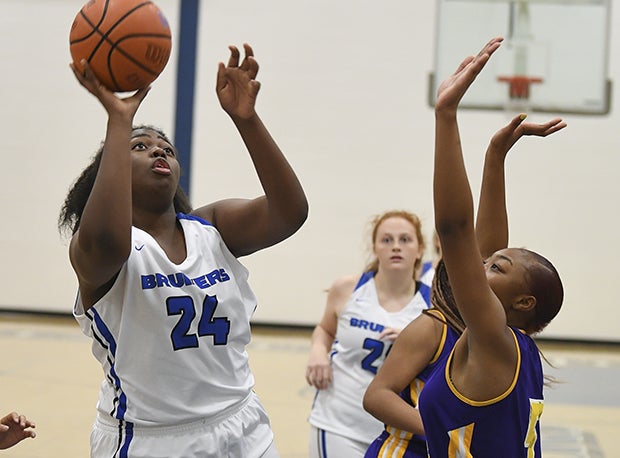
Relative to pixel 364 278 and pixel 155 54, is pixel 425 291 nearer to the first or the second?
pixel 364 278

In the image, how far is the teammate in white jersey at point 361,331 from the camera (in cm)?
401

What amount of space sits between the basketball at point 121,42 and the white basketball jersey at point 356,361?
190cm

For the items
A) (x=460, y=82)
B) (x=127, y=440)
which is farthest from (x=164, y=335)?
(x=460, y=82)

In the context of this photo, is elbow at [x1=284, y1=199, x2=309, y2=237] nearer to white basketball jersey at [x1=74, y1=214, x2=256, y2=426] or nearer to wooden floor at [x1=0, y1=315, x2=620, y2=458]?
white basketball jersey at [x1=74, y1=214, x2=256, y2=426]

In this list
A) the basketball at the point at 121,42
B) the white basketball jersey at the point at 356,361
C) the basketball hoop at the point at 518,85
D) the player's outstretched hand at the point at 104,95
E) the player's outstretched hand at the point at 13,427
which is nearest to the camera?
the player's outstretched hand at the point at 104,95

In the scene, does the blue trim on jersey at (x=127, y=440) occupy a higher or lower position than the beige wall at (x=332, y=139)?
lower

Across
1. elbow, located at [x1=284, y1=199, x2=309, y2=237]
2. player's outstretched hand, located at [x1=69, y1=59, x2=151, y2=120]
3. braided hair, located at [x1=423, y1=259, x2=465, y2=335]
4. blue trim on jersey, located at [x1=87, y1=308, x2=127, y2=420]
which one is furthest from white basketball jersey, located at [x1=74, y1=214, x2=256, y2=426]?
braided hair, located at [x1=423, y1=259, x2=465, y2=335]

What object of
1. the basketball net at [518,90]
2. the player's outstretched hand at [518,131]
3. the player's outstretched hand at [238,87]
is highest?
the basketball net at [518,90]

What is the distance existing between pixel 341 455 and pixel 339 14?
6.86 meters

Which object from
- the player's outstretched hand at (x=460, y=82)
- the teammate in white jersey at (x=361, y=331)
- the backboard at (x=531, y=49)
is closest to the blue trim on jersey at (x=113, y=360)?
the player's outstretched hand at (x=460, y=82)

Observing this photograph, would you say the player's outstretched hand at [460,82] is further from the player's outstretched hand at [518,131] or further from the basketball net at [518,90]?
the basketball net at [518,90]

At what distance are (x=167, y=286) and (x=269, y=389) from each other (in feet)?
16.7

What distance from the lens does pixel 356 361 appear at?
411cm

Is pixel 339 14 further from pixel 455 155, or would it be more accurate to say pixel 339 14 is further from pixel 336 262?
pixel 455 155
